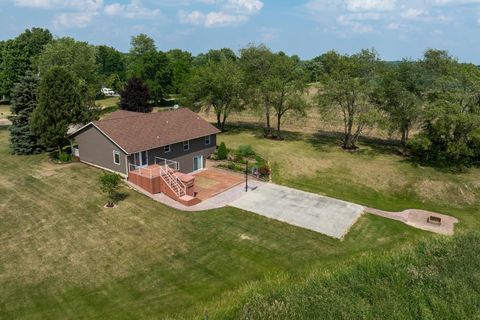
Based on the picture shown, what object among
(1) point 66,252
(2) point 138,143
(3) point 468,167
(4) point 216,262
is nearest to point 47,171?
(2) point 138,143

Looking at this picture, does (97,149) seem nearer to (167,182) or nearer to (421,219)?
(167,182)

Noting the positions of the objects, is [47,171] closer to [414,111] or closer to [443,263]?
[443,263]

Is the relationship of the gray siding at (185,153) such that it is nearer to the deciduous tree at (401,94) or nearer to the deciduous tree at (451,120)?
the deciduous tree at (401,94)

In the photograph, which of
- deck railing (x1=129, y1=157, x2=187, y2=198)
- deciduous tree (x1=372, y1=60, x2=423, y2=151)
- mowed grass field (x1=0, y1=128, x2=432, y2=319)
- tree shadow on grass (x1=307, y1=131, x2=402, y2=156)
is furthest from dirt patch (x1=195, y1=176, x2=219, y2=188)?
deciduous tree (x1=372, y1=60, x2=423, y2=151)

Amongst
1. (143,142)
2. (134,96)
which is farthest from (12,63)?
(143,142)

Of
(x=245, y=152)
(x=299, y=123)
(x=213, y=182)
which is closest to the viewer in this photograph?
(x=213, y=182)

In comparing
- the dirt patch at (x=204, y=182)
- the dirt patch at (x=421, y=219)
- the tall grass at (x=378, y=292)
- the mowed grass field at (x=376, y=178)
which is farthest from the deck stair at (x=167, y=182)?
the dirt patch at (x=421, y=219)
